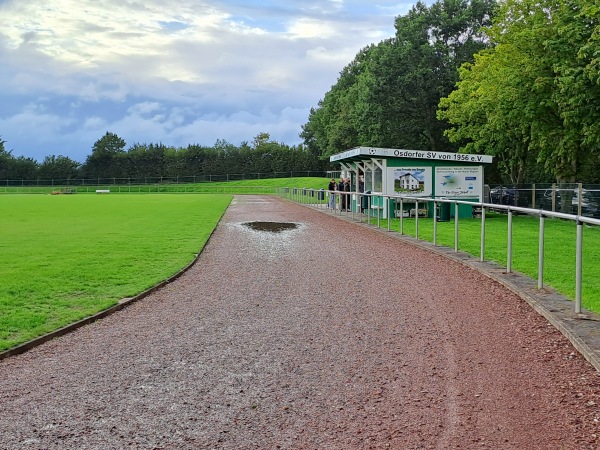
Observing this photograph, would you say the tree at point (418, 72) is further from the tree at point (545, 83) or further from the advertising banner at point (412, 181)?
the advertising banner at point (412, 181)

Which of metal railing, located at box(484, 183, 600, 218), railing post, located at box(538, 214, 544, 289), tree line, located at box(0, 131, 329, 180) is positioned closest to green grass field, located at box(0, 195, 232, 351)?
railing post, located at box(538, 214, 544, 289)

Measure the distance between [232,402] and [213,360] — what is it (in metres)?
1.20

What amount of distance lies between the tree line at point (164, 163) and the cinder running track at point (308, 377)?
90426 millimetres

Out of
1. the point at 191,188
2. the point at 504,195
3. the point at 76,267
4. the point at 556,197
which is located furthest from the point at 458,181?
the point at 191,188

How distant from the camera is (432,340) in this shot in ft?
22.6

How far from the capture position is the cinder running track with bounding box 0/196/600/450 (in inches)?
173

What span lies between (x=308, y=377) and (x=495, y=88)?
29652 millimetres

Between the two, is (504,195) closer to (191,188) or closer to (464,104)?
(464,104)

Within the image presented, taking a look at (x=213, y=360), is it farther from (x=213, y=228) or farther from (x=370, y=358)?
(x=213, y=228)

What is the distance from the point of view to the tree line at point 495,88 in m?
27.0

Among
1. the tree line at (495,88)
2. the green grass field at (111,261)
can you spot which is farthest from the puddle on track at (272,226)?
the tree line at (495,88)

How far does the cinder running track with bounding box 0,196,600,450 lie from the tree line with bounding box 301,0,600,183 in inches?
733

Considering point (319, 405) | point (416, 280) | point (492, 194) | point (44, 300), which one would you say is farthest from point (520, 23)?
point (319, 405)

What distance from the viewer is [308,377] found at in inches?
221
